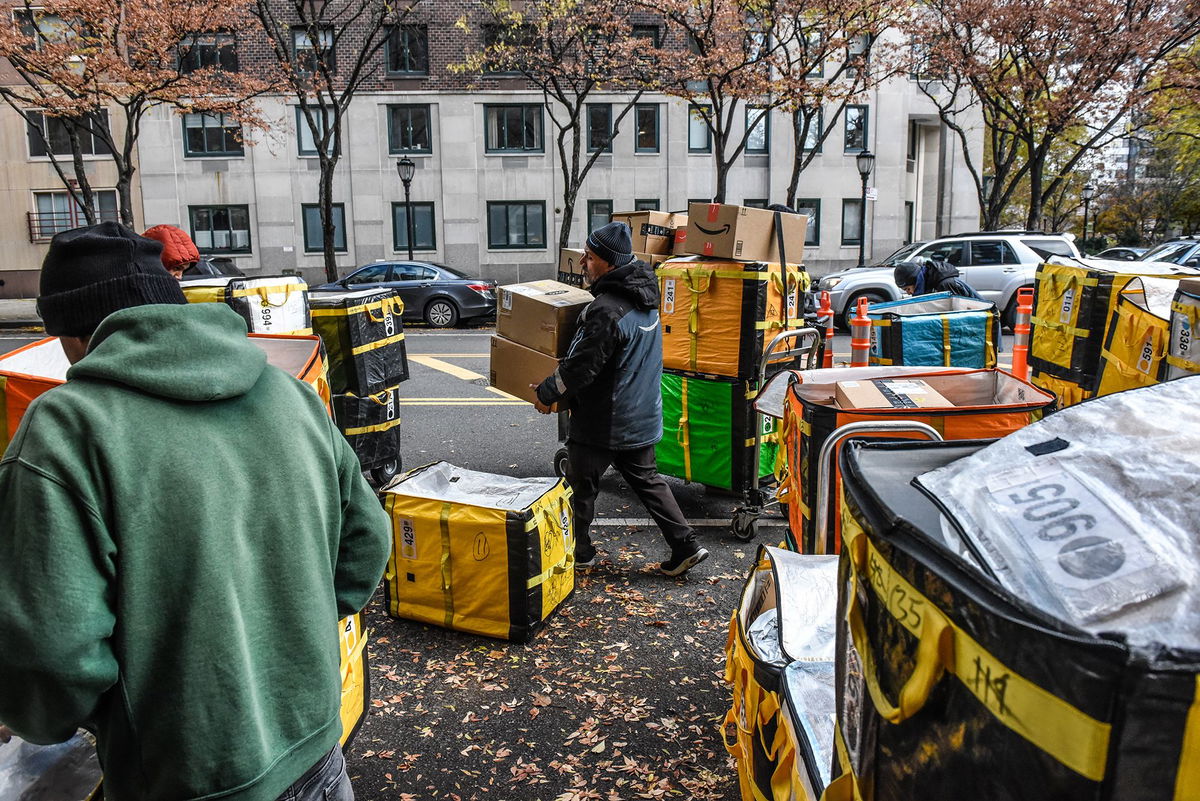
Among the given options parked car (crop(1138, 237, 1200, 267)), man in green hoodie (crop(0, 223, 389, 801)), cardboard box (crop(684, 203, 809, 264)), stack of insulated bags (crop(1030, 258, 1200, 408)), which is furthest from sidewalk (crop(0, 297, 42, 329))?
parked car (crop(1138, 237, 1200, 267))

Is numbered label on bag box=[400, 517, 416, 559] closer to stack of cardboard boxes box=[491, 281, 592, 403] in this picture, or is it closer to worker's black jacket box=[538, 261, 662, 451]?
worker's black jacket box=[538, 261, 662, 451]

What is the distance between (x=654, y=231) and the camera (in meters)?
8.16

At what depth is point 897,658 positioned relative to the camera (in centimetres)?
134

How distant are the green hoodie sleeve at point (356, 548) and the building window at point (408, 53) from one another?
30.9 m

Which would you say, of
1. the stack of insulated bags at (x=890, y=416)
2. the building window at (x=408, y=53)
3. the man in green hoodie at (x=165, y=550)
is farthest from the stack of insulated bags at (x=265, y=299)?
the building window at (x=408, y=53)

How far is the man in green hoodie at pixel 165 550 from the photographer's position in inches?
62.4

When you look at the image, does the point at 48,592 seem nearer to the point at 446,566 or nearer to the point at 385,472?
the point at 446,566

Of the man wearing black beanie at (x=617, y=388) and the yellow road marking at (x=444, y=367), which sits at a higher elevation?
the man wearing black beanie at (x=617, y=388)

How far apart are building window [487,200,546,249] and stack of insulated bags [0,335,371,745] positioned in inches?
1113

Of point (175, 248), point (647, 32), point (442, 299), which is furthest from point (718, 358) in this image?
point (647, 32)

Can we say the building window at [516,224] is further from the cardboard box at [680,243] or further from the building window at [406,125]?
the cardboard box at [680,243]

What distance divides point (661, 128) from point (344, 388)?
2588cm

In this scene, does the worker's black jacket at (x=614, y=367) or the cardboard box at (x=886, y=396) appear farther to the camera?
the worker's black jacket at (x=614, y=367)

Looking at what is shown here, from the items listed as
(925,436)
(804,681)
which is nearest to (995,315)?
(925,436)
